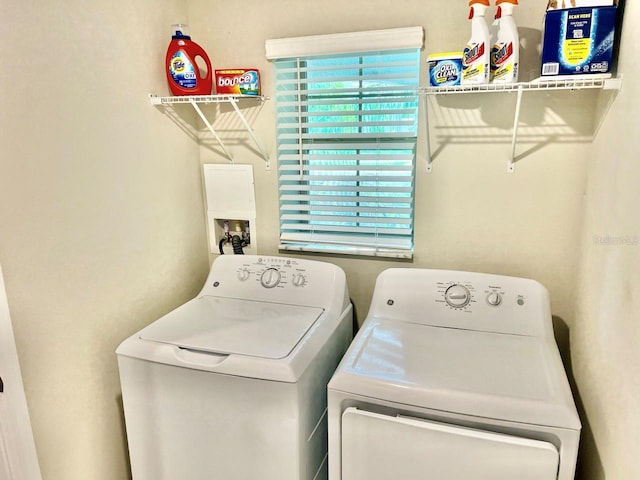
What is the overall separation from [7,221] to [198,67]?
983mm

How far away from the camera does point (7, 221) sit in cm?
127

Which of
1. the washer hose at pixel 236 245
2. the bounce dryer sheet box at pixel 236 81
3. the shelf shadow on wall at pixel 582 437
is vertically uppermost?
the bounce dryer sheet box at pixel 236 81

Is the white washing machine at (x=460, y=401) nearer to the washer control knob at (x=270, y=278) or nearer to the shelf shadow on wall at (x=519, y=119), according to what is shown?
the washer control knob at (x=270, y=278)

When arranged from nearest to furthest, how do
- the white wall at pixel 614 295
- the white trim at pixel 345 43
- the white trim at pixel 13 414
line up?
the white wall at pixel 614 295, the white trim at pixel 13 414, the white trim at pixel 345 43

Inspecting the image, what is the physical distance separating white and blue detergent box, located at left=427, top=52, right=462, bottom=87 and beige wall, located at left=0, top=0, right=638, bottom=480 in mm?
232

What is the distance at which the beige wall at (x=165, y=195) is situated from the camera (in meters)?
1.30

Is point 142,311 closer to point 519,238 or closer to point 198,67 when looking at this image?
point 198,67

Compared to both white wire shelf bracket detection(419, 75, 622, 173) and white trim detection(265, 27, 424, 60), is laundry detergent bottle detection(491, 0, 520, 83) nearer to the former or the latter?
white wire shelf bracket detection(419, 75, 622, 173)

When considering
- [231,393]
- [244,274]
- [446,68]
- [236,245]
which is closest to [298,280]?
[244,274]

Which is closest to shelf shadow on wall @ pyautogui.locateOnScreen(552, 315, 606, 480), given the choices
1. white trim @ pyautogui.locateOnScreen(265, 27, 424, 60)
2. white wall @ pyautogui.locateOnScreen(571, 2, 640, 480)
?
white wall @ pyautogui.locateOnScreen(571, 2, 640, 480)

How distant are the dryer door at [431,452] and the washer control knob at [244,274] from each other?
31.8 inches

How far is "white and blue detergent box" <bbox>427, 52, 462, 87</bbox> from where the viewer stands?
1.51 metres

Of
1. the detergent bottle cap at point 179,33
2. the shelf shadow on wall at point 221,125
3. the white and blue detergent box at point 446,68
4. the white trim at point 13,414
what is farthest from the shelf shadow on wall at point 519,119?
the white trim at point 13,414

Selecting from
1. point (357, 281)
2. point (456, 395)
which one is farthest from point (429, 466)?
point (357, 281)
